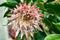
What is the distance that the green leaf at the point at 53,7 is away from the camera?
2.86ft

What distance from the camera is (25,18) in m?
0.79

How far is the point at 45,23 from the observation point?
0.89 metres

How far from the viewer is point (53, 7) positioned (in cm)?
88

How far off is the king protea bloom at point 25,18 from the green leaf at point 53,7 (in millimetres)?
131

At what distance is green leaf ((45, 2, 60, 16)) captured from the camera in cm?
87

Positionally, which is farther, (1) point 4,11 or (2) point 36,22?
(1) point 4,11

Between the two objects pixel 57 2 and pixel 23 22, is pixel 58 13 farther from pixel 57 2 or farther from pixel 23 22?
pixel 23 22

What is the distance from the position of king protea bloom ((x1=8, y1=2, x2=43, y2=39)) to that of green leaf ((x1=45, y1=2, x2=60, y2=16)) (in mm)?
131

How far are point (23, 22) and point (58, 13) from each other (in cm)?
21

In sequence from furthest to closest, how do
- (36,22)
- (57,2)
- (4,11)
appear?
(4,11) → (57,2) → (36,22)

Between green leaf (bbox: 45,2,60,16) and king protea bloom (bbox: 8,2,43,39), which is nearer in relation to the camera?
king protea bloom (bbox: 8,2,43,39)

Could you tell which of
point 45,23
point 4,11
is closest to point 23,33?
point 45,23

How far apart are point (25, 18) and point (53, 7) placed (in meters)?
0.17

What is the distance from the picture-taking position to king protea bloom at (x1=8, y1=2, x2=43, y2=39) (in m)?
A: 0.75
